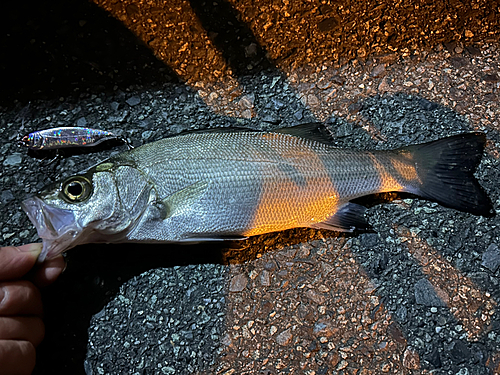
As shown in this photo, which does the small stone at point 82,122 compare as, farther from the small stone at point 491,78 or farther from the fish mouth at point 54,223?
the small stone at point 491,78

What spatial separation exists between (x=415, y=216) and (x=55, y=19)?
2.60m

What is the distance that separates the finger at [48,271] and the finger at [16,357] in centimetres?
31

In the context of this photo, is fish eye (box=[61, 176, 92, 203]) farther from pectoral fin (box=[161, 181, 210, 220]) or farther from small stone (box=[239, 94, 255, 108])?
small stone (box=[239, 94, 255, 108])

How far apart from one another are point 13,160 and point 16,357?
3.74 feet

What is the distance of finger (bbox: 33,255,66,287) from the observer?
7.25 ft

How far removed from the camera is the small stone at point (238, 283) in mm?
2395

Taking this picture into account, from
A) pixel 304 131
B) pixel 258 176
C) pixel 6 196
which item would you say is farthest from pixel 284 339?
pixel 6 196

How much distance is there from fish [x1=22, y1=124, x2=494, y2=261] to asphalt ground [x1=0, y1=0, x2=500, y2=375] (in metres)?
0.23

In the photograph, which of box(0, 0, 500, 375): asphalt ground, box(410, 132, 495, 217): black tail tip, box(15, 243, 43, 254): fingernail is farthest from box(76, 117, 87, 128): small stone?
box(410, 132, 495, 217): black tail tip

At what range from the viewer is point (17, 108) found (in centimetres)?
261

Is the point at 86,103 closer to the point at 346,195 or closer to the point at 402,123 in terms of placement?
the point at 346,195

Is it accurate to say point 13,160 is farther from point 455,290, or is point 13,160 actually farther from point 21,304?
point 455,290

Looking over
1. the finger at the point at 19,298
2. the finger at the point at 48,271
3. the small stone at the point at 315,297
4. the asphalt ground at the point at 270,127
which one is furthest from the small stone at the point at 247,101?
the finger at the point at 19,298

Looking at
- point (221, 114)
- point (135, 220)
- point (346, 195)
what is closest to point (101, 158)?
point (135, 220)
